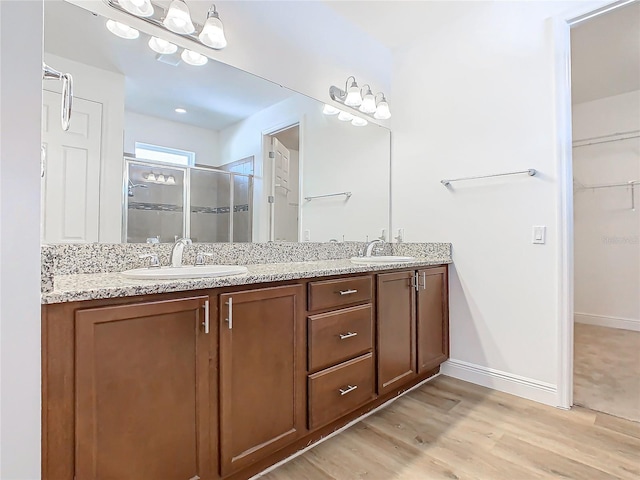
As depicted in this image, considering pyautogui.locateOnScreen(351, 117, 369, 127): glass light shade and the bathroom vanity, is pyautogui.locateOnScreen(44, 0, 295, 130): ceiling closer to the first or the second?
pyautogui.locateOnScreen(351, 117, 369, 127): glass light shade

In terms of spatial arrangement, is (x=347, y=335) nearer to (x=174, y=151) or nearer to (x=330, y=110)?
(x=174, y=151)

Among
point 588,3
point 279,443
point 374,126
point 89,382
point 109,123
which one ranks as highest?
point 588,3

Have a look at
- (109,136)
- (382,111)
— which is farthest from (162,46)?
(382,111)

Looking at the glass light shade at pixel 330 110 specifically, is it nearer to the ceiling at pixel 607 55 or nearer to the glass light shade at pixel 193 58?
the glass light shade at pixel 193 58

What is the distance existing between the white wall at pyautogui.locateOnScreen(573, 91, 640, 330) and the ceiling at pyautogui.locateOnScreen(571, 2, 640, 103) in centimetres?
23

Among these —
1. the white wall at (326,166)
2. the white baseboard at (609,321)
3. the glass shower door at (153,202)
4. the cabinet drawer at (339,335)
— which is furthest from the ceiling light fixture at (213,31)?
the white baseboard at (609,321)

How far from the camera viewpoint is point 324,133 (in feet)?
8.17

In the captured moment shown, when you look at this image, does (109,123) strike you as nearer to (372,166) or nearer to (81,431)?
(81,431)

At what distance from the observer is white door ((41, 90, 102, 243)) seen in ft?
4.45

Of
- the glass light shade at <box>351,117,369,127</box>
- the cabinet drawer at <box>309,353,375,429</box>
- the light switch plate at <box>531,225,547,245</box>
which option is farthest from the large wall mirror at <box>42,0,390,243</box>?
the light switch plate at <box>531,225,547,245</box>

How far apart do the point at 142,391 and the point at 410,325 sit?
1536mm

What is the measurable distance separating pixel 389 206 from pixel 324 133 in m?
0.82

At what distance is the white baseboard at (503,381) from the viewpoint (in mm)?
2094

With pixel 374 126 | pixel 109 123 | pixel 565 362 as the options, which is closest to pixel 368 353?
pixel 565 362
